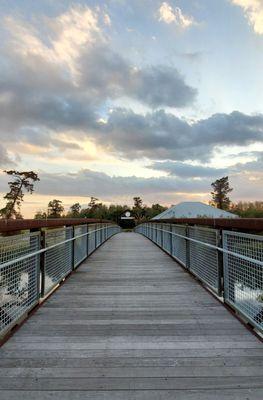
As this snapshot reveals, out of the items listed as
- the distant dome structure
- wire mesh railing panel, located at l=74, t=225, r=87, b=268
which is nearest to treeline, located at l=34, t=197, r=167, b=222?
the distant dome structure

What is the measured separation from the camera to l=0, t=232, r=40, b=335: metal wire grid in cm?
349

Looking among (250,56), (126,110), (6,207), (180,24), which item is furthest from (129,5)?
(6,207)

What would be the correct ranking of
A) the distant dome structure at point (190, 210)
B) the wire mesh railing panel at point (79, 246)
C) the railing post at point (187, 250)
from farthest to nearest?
1. the distant dome structure at point (190, 210)
2. the wire mesh railing panel at point (79, 246)
3. the railing post at point (187, 250)

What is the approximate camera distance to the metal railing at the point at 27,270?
11.6 ft

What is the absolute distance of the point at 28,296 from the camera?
4301mm

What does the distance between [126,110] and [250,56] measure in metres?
15.2

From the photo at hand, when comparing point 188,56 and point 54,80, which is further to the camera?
point 54,80

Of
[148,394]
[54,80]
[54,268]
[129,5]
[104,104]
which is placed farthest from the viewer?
[104,104]

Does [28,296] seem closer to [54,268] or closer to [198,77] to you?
[54,268]

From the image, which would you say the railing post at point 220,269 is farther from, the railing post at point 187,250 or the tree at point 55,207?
the tree at point 55,207

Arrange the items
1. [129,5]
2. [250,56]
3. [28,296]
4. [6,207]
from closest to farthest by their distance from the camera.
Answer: [28,296] → [129,5] → [250,56] → [6,207]

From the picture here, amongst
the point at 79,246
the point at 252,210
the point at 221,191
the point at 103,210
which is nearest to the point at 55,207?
the point at 103,210

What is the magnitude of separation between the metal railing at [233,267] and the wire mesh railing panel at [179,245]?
1.08m

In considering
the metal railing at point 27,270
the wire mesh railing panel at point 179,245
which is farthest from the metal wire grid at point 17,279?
the wire mesh railing panel at point 179,245
